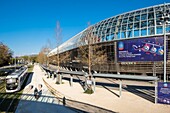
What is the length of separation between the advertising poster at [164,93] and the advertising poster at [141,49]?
1587 centimetres

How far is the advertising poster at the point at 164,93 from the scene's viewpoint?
16562 millimetres

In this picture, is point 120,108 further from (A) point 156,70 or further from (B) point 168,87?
(A) point 156,70

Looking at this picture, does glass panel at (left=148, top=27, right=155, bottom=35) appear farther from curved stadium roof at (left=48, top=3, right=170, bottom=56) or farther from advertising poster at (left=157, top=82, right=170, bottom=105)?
advertising poster at (left=157, top=82, right=170, bottom=105)

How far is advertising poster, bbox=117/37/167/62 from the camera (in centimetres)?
3145

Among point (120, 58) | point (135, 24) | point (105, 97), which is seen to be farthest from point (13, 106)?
point (135, 24)

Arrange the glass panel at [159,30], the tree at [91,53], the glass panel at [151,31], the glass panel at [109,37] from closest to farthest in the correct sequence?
the tree at [91,53], the glass panel at [159,30], the glass panel at [151,31], the glass panel at [109,37]

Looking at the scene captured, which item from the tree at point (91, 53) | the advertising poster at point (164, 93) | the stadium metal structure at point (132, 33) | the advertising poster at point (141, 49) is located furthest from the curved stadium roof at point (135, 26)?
the advertising poster at point (164, 93)

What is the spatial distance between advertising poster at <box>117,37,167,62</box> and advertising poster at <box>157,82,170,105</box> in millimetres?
15869

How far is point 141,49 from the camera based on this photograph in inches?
1302

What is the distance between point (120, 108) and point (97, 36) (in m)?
27.8

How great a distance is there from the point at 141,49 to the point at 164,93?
1731 cm

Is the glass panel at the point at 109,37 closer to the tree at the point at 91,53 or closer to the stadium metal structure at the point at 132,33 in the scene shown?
the stadium metal structure at the point at 132,33

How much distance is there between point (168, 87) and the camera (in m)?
16.5

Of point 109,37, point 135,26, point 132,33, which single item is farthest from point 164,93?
point 109,37
